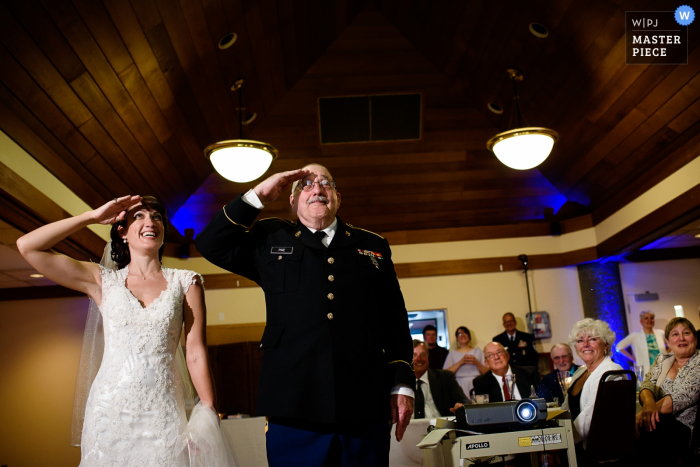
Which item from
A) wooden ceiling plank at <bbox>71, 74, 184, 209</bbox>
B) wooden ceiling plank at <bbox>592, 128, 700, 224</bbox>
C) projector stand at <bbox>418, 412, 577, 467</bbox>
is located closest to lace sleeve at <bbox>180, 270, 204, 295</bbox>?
projector stand at <bbox>418, 412, 577, 467</bbox>

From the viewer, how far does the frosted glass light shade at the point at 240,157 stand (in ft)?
17.6

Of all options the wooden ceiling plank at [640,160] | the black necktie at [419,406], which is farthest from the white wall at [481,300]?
the black necktie at [419,406]

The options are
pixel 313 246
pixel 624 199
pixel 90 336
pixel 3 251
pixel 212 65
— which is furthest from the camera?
pixel 624 199

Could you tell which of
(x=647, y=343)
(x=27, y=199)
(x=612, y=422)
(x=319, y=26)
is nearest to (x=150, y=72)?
(x=27, y=199)

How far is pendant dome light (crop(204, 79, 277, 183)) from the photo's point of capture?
5.38m

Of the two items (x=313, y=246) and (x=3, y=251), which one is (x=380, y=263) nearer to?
(x=313, y=246)

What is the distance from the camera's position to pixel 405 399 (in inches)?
76.6

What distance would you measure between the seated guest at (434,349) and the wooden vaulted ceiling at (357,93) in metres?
1.61

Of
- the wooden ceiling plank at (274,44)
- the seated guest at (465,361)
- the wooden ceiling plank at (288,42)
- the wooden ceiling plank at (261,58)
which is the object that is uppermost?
the wooden ceiling plank at (288,42)

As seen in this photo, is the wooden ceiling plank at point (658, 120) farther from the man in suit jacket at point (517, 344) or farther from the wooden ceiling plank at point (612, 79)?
the man in suit jacket at point (517, 344)

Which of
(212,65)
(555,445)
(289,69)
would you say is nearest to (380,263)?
(555,445)

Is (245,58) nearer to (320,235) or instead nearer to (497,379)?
(497,379)

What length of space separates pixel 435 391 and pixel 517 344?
2813 millimetres

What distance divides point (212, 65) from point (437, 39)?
94.9 inches
